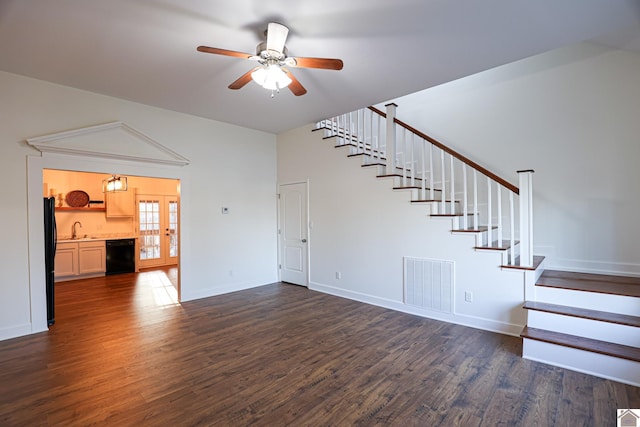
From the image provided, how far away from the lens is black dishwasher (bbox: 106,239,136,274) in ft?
22.6

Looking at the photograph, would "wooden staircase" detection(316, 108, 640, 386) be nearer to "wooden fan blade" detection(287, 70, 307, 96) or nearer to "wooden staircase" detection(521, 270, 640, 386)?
"wooden staircase" detection(521, 270, 640, 386)

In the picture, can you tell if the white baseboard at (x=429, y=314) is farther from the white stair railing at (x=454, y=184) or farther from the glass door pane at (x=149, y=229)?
the glass door pane at (x=149, y=229)

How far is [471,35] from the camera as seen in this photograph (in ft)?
8.85

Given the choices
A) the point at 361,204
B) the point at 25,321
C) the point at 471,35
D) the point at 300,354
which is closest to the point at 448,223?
the point at 361,204

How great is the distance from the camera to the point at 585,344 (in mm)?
2666

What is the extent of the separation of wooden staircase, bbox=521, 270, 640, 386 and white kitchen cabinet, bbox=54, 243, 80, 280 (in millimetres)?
8140

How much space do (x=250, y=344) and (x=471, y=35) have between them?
12.5 feet

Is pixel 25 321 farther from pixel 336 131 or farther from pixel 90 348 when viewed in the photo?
pixel 336 131

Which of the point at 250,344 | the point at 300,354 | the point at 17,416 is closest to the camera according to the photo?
the point at 17,416

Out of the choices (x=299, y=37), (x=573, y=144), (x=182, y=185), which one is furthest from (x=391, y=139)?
(x=182, y=185)

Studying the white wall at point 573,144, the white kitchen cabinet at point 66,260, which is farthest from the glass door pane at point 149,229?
the white wall at point 573,144

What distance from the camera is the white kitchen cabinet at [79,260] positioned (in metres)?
6.27

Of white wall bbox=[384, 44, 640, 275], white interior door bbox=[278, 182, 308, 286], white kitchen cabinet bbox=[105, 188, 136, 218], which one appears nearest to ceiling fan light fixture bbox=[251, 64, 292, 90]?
white interior door bbox=[278, 182, 308, 286]

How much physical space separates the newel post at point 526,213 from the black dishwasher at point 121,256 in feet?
25.9
